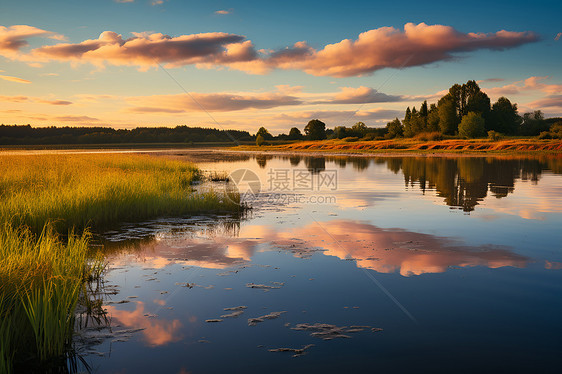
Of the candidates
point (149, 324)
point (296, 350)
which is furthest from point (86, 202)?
point (296, 350)

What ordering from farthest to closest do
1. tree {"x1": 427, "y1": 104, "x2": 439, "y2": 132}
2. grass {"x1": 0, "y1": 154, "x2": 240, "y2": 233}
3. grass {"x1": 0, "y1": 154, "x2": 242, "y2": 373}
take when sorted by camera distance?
tree {"x1": 427, "y1": 104, "x2": 439, "y2": 132} → grass {"x1": 0, "y1": 154, "x2": 240, "y2": 233} → grass {"x1": 0, "y1": 154, "x2": 242, "y2": 373}

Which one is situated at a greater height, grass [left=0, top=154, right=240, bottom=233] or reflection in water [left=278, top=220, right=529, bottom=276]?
grass [left=0, top=154, right=240, bottom=233]

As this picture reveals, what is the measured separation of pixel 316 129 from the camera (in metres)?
192

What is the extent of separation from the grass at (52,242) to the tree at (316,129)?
16131cm

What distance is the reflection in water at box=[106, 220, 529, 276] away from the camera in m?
12.1

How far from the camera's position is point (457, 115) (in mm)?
154500

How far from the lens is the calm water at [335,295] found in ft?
22.5

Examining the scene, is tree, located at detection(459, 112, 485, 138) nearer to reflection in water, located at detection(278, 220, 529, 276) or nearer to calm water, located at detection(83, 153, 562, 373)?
calm water, located at detection(83, 153, 562, 373)

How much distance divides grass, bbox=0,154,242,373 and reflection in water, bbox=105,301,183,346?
87cm

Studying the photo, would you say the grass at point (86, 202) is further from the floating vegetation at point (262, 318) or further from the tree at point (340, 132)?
the tree at point (340, 132)

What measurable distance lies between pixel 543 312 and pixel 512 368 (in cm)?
263

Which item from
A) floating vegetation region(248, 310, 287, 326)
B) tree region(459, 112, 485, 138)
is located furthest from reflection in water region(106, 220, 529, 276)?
tree region(459, 112, 485, 138)

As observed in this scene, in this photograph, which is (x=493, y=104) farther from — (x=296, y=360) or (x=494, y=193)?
(x=296, y=360)

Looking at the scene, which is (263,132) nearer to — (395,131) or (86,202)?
(395,131)
